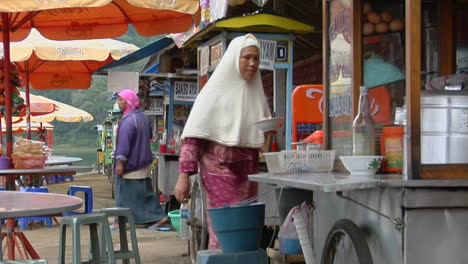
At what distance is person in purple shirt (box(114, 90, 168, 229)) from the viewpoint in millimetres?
8703

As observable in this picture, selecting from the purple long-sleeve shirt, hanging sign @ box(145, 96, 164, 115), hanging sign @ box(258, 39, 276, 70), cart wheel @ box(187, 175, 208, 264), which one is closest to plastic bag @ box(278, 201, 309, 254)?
cart wheel @ box(187, 175, 208, 264)

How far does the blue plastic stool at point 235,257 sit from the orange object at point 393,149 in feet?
3.94

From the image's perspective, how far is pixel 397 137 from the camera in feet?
11.3

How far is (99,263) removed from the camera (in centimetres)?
429

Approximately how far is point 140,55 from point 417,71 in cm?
865

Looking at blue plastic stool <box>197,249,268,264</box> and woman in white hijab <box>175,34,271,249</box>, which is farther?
woman in white hijab <box>175,34,271,249</box>

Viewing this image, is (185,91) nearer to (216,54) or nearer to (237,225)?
(216,54)

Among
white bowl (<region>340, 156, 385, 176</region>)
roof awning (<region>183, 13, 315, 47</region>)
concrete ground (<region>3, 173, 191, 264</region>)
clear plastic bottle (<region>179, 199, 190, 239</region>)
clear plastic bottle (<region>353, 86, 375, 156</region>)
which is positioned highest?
roof awning (<region>183, 13, 315, 47</region>)

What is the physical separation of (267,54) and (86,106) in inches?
1575

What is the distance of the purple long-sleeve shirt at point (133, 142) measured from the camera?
867cm

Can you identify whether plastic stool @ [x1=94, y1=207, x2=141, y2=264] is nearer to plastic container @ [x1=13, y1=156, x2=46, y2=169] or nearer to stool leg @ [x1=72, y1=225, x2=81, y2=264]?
stool leg @ [x1=72, y1=225, x2=81, y2=264]

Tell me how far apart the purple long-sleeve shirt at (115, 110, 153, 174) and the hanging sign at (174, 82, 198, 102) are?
2.79 meters

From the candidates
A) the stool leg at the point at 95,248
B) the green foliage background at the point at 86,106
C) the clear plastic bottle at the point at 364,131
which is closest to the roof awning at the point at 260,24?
the stool leg at the point at 95,248

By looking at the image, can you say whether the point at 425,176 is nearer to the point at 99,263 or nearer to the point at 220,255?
the point at 220,255
